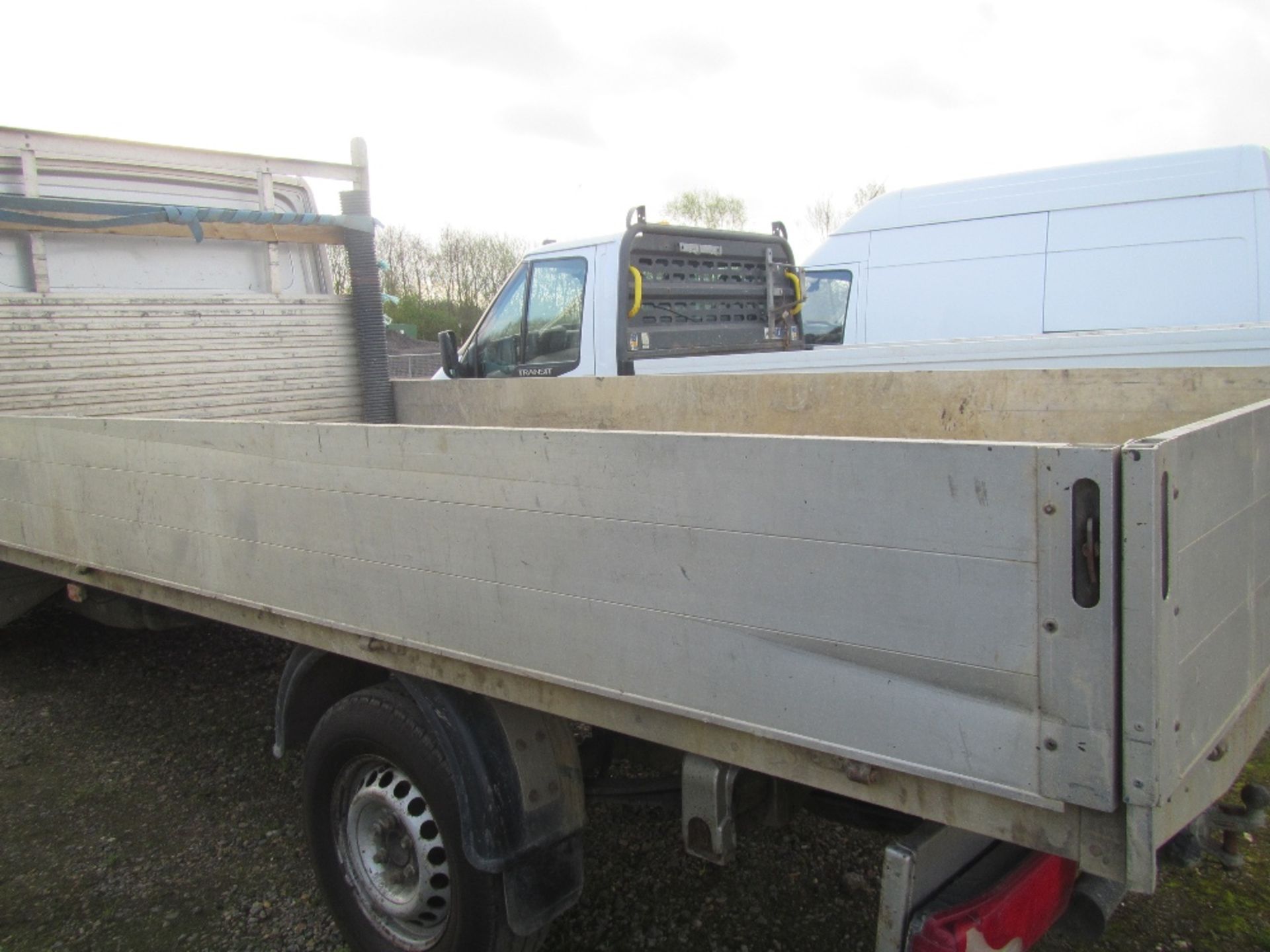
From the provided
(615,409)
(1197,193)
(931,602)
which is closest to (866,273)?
(1197,193)

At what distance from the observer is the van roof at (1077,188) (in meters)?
6.59

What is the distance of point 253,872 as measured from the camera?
3545mm

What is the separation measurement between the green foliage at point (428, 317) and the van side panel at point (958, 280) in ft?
93.6

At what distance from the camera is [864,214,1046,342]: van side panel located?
7441 millimetres

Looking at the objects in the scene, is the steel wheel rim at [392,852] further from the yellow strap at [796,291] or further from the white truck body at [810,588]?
the yellow strap at [796,291]

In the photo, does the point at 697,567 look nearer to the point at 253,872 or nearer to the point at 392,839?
the point at 392,839

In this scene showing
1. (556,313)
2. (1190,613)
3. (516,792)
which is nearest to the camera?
(1190,613)

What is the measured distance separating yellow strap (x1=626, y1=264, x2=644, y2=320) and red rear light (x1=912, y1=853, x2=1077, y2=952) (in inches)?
189

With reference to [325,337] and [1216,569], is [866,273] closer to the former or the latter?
[325,337]

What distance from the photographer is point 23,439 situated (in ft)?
13.2

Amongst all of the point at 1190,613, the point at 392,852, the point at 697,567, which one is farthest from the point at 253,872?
the point at 1190,613

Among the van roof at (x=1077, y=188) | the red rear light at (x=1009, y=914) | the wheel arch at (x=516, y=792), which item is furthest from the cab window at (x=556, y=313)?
the red rear light at (x=1009, y=914)

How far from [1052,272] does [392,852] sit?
6.44 m

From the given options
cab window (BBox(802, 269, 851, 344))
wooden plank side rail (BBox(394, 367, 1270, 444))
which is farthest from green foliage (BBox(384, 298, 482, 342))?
wooden plank side rail (BBox(394, 367, 1270, 444))
